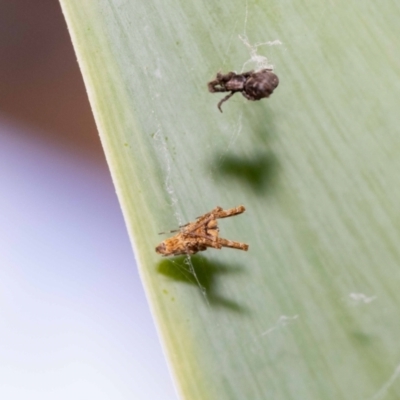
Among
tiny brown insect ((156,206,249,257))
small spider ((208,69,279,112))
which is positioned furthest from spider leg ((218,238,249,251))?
small spider ((208,69,279,112))

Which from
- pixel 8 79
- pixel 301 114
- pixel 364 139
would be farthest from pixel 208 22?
pixel 8 79

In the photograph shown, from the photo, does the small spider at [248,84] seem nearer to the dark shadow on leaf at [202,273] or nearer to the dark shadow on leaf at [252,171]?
the dark shadow on leaf at [252,171]

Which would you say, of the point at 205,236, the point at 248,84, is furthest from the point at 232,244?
the point at 248,84

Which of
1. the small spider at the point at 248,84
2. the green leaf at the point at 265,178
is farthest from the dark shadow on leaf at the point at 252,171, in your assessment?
the small spider at the point at 248,84

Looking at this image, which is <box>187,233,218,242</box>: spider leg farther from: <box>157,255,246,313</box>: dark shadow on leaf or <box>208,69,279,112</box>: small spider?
<box>208,69,279,112</box>: small spider

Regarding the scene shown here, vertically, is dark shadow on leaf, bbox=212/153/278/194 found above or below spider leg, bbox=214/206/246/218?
above
